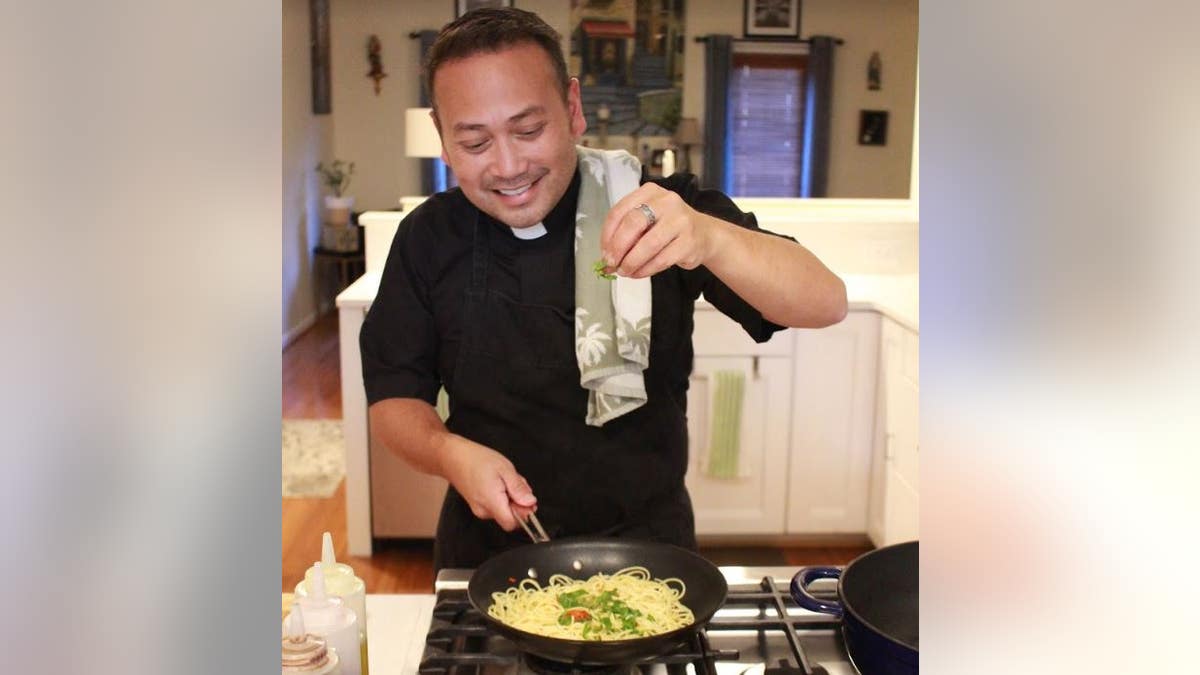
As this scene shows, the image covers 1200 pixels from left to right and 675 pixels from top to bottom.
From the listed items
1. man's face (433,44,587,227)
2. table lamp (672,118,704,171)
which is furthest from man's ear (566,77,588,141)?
table lamp (672,118,704,171)

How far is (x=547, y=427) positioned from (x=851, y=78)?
19.0 ft

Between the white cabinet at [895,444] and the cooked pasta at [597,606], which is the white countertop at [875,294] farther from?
the cooked pasta at [597,606]

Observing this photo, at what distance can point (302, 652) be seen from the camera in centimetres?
64

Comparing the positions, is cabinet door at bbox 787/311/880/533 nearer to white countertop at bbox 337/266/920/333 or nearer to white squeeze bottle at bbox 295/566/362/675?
white countertop at bbox 337/266/920/333

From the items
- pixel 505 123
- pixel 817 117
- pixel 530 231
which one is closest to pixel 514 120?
pixel 505 123

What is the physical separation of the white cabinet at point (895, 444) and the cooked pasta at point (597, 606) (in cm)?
164

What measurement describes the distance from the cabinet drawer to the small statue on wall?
404cm

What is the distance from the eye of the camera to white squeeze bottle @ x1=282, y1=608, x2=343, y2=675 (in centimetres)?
Result: 63

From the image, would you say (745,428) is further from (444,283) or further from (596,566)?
(596,566)

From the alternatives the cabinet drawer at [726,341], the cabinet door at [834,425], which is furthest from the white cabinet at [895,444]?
the cabinet drawer at [726,341]

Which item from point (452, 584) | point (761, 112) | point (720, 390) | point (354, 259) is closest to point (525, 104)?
point (452, 584)

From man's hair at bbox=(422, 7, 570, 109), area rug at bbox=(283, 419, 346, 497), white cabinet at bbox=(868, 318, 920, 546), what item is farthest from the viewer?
area rug at bbox=(283, 419, 346, 497)

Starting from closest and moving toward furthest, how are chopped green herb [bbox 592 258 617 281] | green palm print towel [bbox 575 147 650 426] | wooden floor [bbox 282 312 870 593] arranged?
chopped green herb [bbox 592 258 617 281] → green palm print towel [bbox 575 147 650 426] → wooden floor [bbox 282 312 870 593]
